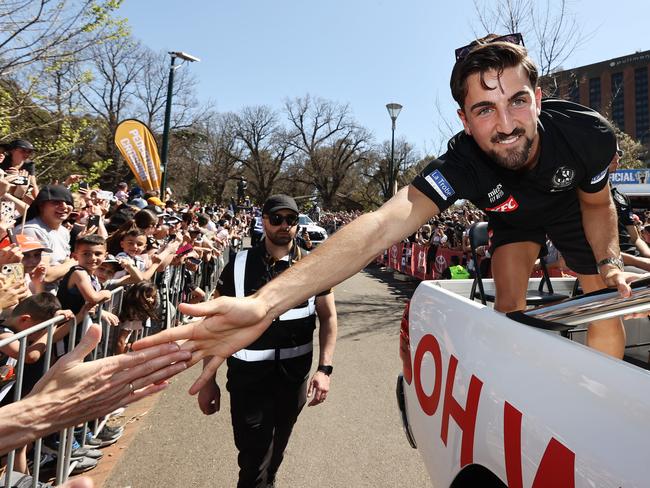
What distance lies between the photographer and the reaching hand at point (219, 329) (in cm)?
132

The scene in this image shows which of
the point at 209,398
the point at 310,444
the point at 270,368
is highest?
the point at 270,368

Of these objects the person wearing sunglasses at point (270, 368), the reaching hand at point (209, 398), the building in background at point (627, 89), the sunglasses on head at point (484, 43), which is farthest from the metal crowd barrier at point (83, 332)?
the building in background at point (627, 89)

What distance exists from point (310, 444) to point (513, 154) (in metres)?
2.90

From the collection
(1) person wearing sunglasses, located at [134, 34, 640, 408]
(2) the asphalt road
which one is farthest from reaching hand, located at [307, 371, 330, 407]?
(1) person wearing sunglasses, located at [134, 34, 640, 408]

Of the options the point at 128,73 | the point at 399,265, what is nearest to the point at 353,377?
the point at 399,265

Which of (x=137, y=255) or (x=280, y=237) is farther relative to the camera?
(x=137, y=255)

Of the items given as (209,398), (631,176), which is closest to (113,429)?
(209,398)

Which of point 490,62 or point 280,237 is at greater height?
point 490,62

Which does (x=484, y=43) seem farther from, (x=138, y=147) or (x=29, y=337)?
(x=138, y=147)

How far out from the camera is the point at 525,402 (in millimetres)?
1242

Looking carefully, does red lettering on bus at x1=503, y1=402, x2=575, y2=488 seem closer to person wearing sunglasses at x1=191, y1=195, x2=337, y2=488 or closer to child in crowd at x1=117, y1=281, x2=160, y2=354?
person wearing sunglasses at x1=191, y1=195, x2=337, y2=488

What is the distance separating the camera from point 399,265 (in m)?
15.1

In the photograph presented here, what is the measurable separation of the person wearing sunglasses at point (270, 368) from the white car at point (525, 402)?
83 centimetres

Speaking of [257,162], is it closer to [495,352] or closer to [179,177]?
[179,177]
